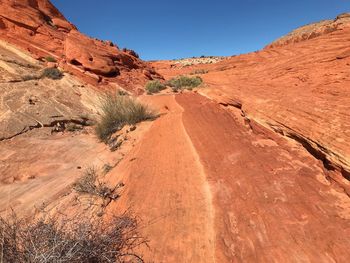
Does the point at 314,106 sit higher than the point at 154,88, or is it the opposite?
the point at 314,106

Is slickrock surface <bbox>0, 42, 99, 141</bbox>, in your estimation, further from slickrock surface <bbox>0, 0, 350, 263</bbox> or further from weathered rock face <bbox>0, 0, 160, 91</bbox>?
weathered rock face <bbox>0, 0, 160, 91</bbox>

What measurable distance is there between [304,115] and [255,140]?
3.18 feet

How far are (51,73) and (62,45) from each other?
440 centimetres

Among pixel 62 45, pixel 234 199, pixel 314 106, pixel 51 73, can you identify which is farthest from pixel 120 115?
pixel 62 45

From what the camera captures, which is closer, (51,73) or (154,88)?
(51,73)

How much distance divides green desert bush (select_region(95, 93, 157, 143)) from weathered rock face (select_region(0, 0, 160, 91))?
22.3 ft

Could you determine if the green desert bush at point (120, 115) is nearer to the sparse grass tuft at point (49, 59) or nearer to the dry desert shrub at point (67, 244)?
the dry desert shrub at point (67, 244)

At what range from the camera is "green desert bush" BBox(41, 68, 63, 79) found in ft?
44.8

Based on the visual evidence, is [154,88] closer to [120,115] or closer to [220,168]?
[120,115]

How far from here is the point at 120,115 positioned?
877cm

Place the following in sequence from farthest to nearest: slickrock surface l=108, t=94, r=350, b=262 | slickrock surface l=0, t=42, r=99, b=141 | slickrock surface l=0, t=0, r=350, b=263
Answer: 1. slickrock surface l=0, t=42, r=99, b=141
2. slickrock surface l=0, t=0, r=350, b=263
3. slickrock surface l=108, t=94, r=350, b=262

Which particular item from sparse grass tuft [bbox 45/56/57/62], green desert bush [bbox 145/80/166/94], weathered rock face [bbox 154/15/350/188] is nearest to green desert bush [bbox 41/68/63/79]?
sparse grass tuft [bbox 45/56/57/62]

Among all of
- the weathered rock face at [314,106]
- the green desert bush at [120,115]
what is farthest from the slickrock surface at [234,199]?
the green desert bush at [120,115]

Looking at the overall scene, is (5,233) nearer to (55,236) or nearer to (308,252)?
(55,236)
